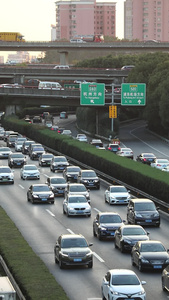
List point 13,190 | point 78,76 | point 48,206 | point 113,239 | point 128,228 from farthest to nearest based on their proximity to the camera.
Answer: point 78,76 → point 13,190 → point 48,206 → point 113,239 → point 128,228

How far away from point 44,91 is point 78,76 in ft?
180

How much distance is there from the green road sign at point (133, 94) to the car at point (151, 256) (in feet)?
209

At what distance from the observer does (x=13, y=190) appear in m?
62.9

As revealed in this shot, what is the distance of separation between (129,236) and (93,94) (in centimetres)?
6182

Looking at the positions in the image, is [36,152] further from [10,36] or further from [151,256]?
[10,36]

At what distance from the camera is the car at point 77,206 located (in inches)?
1927

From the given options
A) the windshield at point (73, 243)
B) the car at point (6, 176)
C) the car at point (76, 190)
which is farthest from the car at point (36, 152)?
the windshield at point (73, 243)

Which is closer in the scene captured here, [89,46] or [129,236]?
[129,236]

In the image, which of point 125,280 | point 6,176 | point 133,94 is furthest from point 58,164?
point 125,280

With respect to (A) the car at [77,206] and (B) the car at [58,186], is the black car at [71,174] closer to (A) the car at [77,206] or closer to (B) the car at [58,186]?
(B) the car at [58,186]

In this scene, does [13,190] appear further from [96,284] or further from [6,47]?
[6,47]

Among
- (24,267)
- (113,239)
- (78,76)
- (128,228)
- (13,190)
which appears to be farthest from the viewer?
(78,76)

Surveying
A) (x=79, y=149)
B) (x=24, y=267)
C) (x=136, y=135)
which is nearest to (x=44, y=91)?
(x=136, y=135)

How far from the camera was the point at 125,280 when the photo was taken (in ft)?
92.8
